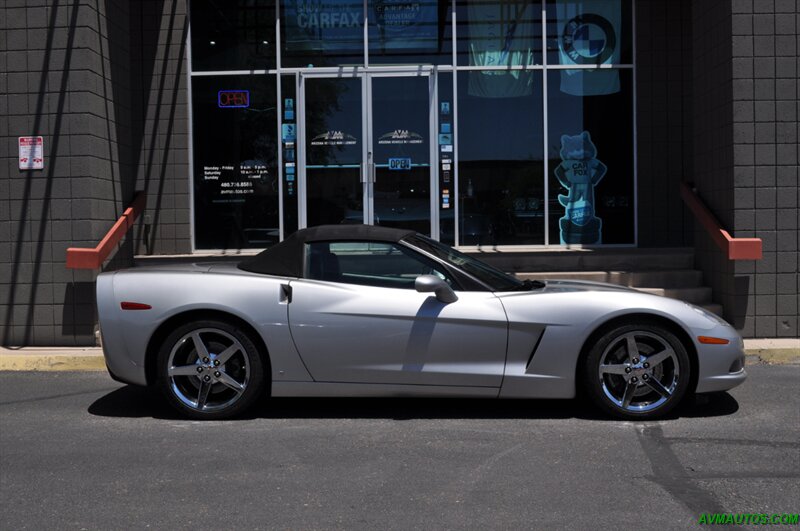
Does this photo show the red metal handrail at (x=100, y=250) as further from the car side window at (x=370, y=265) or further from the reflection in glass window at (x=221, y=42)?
the car side window at (x=370, y=265)

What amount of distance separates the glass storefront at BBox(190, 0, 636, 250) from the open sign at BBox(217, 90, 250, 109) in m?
0.02

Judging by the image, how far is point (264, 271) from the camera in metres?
6.10

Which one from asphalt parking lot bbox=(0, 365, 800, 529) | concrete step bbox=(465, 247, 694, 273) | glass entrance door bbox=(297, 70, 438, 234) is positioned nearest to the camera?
asphalt parking lot bbox=(0, 365, 800, 529)

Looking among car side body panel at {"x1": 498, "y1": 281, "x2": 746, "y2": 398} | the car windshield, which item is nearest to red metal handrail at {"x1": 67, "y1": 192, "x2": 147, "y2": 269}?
the car windshield

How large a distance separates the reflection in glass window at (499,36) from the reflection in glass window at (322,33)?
150cm

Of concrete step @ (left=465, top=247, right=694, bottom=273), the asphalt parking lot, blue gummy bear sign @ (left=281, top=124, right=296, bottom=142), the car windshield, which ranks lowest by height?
the asphalt parking lot

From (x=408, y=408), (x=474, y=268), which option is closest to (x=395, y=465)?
(x=408, y=408)

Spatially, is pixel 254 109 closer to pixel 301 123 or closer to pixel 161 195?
pixel 301 123

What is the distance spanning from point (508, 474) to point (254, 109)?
8344 millimetres

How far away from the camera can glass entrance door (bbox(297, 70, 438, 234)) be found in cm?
1163

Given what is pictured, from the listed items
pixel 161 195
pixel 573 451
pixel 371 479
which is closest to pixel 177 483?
pixel 371 479

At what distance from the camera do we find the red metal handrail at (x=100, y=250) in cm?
859

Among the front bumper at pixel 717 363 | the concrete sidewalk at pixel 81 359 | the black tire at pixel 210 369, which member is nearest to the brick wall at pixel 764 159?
the concrete sidewalk at pixel 81 359

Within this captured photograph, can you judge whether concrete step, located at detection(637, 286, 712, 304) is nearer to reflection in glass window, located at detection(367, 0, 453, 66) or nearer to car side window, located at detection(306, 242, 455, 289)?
car side window, located at detection(306, 242, 455, 289)
